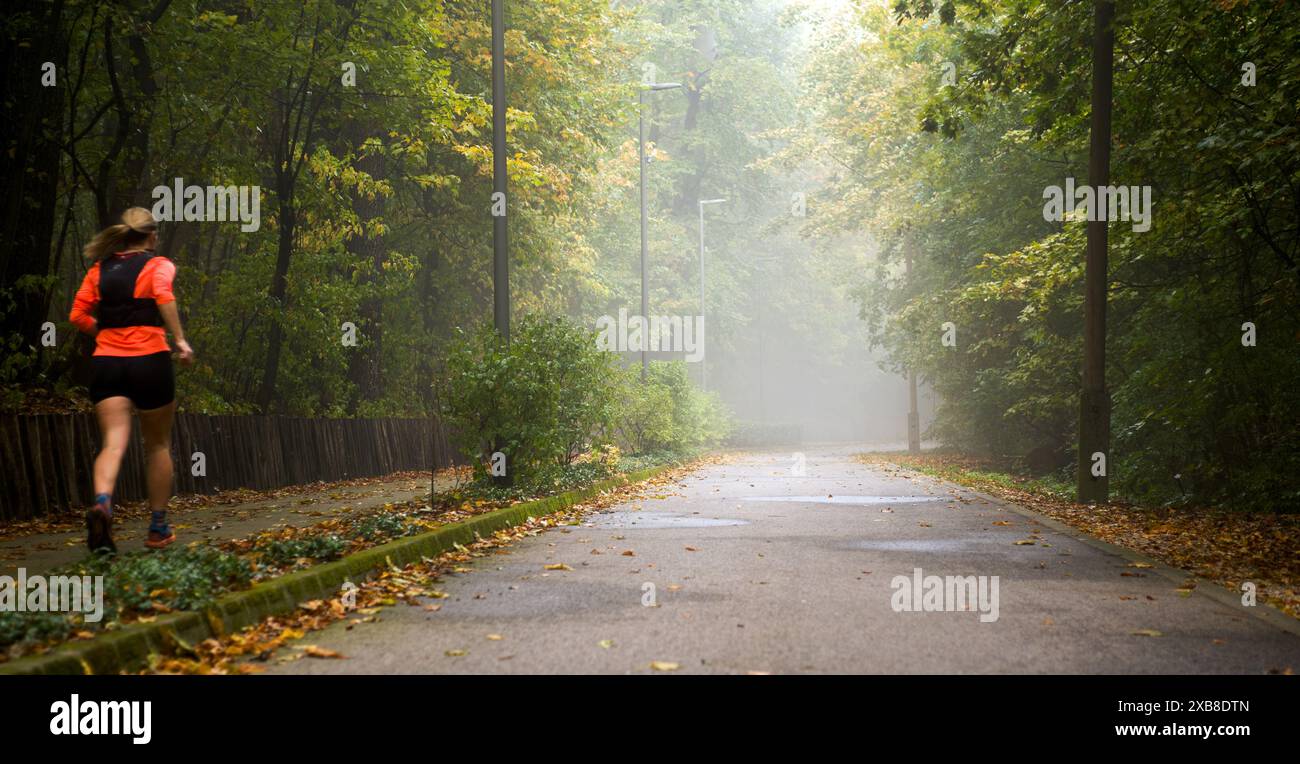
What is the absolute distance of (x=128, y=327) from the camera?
23.8 feet

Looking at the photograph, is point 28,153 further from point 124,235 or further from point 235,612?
point 235,612

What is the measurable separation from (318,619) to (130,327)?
240 cm

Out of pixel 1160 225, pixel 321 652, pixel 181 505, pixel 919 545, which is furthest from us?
pixel 181 505

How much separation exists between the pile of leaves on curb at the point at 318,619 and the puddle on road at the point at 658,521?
214 cm

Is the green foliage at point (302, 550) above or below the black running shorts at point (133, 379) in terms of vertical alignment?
below

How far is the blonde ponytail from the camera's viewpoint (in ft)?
24.1

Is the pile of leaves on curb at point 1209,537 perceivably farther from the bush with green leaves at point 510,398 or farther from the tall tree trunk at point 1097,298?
the bush with green leaves at point 510,398

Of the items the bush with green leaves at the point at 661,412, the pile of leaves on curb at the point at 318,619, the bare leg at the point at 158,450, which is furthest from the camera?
the bush with green leaves at the point at 661,412

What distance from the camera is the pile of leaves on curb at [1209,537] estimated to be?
27.0 feet

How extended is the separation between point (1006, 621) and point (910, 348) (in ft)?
110

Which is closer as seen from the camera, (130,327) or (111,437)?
(111,437)

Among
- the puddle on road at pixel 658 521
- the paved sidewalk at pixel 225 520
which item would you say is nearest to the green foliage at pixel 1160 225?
the puddle on road at pixel 658 521

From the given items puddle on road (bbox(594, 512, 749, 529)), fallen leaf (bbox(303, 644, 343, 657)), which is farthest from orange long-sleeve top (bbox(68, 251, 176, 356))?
puddle on road (bbox(594, 512, 749, 529))

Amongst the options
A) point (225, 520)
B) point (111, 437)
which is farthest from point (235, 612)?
point (225, 520)
